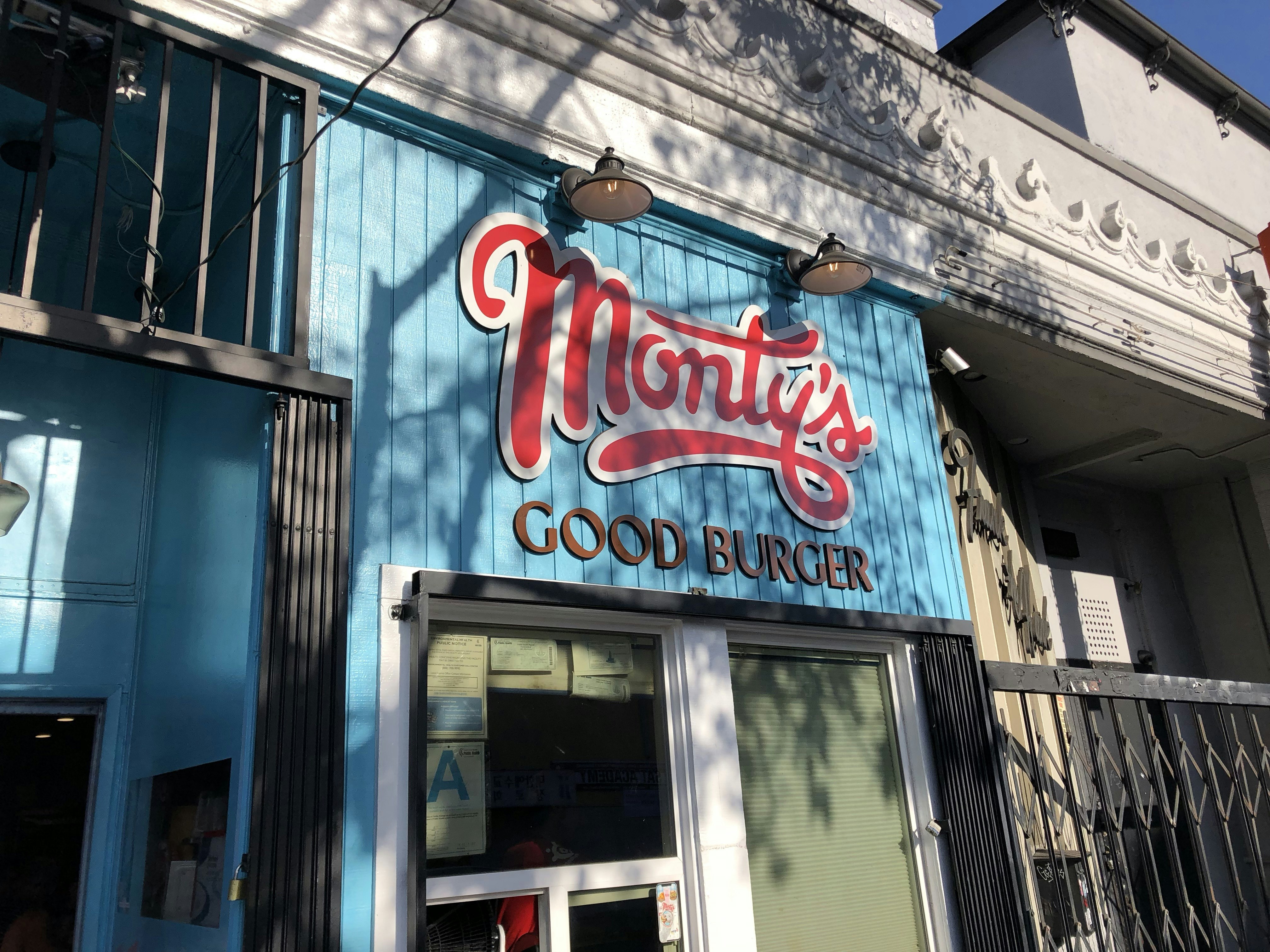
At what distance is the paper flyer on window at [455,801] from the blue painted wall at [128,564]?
73 centimetres

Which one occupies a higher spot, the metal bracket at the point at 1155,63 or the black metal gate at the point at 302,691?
the metal bracket at the point at 1155,63

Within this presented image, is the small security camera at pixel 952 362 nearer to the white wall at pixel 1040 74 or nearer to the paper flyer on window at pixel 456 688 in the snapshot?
the white wall at pixel 1040 74

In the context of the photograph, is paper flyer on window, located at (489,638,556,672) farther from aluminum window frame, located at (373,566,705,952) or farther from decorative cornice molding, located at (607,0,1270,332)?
decorative cornice molding, located at (607,0,1270,332)

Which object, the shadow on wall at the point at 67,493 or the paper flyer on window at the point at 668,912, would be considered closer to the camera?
the paper flyer on window at the point at 668,912

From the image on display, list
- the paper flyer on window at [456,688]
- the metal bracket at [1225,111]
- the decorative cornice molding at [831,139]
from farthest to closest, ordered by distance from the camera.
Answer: the metal bracket at [1225,111] < the decorative cornice molding at [831,139] < the paper flyer on window at [456,688]

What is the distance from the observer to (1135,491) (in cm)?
1009

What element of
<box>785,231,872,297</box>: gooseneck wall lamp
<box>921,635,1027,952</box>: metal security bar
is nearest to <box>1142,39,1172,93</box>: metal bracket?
<box>785,231,872,297</box>: gooseneck wall lamp

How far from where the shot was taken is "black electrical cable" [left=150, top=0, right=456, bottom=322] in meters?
3.48

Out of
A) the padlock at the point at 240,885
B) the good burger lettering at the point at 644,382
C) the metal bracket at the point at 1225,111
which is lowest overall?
the padlock at the point at 240,885

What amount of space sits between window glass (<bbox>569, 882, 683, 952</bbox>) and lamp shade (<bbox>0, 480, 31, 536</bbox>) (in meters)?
2.73

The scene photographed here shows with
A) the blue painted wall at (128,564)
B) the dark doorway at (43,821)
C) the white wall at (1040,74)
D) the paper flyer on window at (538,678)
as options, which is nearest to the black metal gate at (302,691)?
the blue painted wall at (128,564)

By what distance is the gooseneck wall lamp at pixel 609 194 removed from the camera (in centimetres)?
431

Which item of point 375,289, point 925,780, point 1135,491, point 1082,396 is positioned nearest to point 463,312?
point 375,289

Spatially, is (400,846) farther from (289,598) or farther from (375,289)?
(375,289)
